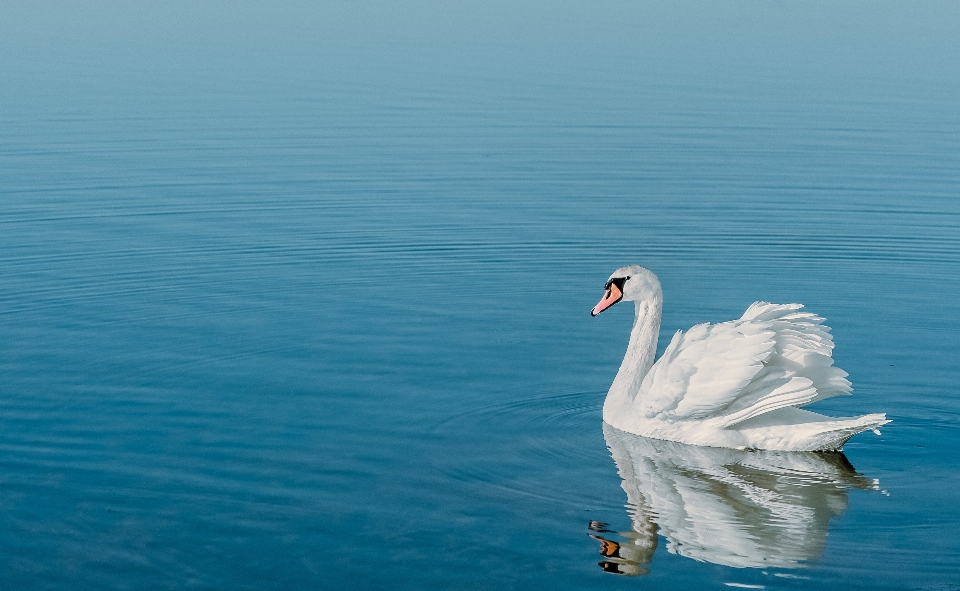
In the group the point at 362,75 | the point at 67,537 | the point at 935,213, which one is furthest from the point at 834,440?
the point at 362,75

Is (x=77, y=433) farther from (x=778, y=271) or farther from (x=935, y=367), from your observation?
(x=778, y=271)

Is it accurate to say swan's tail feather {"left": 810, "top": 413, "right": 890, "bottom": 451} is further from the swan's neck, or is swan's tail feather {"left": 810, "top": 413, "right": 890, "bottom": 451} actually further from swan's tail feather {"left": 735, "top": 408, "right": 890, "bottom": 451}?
the swan's neck

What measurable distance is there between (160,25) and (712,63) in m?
20.0

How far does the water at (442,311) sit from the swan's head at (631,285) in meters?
0.91

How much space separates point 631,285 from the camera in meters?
13.6

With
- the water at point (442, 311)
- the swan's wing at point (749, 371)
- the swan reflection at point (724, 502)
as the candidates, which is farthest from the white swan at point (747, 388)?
the water at point (442, 311)

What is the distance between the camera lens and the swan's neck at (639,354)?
1282 centimetres

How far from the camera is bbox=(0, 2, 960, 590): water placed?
9992mm

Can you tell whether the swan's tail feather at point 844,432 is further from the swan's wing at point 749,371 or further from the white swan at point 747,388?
the swan's wing at point 749,371

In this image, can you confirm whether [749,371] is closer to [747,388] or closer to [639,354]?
[747,388]

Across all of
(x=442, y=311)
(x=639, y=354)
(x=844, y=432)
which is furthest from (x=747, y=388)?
(x=442, y=311)

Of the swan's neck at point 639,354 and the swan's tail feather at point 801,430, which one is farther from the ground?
the swan's neck at point 639,354

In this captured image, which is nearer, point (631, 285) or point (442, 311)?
point (631, 285)

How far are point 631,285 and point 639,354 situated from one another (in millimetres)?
708
